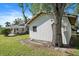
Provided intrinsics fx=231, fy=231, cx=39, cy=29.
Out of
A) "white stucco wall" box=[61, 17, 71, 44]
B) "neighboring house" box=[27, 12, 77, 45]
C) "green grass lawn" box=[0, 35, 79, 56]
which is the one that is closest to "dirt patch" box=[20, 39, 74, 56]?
"green grass lawn" box=[0, 35, 79, 56]

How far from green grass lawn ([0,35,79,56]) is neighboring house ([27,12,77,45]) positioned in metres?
0.20

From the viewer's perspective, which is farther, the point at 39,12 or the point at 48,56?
the point at 39,12

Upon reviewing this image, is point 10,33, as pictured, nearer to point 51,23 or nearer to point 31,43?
point 31,43

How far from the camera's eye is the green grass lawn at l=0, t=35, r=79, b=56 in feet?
14.8

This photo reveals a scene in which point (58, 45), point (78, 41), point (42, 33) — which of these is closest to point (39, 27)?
point (42, 33)

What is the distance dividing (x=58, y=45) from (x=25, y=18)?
0.89 m

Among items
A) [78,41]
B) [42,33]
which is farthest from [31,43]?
[78,41]

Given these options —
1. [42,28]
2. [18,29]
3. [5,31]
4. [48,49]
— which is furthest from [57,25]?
[5,31]

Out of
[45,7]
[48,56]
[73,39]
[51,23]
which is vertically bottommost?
[48,56]

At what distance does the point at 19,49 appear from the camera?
459 cm

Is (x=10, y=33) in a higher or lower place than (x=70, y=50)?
higher

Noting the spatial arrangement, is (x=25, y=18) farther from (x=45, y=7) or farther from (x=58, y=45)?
(x=58, y=45)

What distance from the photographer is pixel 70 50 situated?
15.1ft

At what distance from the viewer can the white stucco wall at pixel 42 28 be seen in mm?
4727
